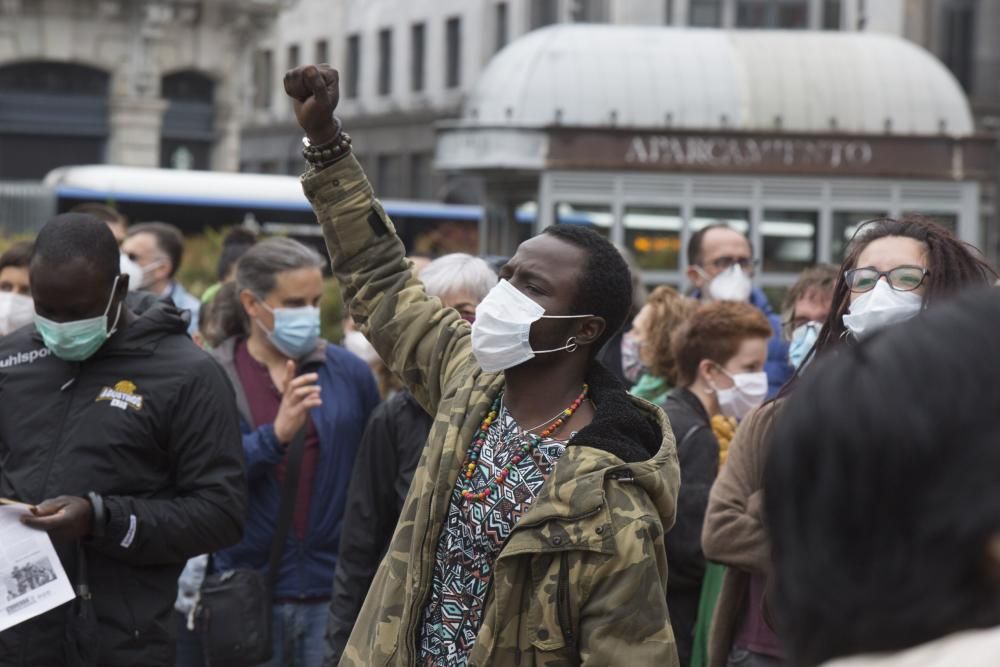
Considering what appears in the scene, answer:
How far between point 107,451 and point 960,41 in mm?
42461

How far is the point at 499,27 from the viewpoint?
156ft

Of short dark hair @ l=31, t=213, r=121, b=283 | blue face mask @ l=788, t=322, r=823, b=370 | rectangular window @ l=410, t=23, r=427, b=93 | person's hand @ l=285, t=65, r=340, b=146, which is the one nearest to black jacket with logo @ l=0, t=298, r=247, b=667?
short dark hair @ l=31, t=213, r=121, b=283

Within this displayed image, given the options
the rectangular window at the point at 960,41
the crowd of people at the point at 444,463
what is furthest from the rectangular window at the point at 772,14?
the crowd of people at the point at 444,463

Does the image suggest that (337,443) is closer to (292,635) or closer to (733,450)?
(292,635)

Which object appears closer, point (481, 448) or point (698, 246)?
point (481, 448)

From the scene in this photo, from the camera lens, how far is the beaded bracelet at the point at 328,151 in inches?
163

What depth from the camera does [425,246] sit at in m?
25.3

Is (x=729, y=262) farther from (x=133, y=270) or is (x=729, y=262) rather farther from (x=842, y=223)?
(x=842, y=223)

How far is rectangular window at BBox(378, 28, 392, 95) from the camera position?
2079 inches

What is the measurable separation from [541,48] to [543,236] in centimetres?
1493

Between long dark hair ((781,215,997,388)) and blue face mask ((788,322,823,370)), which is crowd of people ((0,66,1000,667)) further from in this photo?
blue face mask ((788,322,823,370))

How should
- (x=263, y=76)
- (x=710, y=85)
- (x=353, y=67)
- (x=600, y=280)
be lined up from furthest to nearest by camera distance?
1. (x=263, y=76)
2. (x=353, y=67)
3. (x=710, y=85)
4. (x=600, y=280)

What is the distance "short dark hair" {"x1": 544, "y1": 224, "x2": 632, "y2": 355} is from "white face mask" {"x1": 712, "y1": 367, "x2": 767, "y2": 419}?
7.13 feet

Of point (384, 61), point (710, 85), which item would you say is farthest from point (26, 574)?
point (384, 61)
